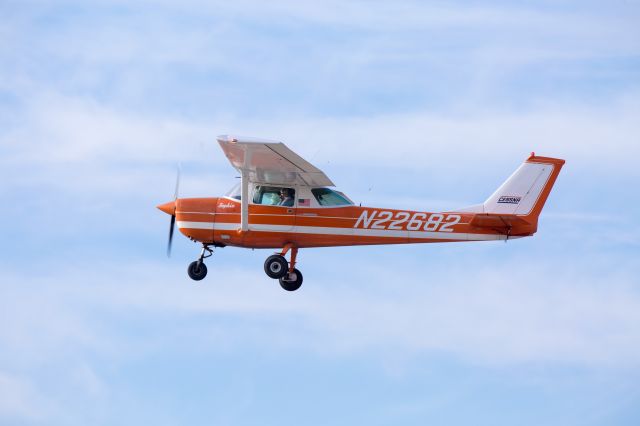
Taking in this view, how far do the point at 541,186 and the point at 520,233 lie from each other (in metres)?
1.26

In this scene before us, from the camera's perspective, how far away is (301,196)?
2453 centimetres

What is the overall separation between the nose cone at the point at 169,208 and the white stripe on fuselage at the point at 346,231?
17.4 inches

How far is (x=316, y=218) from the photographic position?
24.5 metres

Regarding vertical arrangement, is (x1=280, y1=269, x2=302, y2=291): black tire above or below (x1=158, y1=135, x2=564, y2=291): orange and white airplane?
below

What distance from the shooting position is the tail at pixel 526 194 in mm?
24500

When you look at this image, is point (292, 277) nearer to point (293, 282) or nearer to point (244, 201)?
point (293, 282)

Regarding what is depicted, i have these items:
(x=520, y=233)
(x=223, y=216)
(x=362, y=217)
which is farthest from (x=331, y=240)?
(x=520, y=233)

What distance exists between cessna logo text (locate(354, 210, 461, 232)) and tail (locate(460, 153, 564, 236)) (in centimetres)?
75

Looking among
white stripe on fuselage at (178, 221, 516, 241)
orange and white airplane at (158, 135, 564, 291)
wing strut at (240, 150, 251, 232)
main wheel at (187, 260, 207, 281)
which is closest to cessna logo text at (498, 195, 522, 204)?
orange and white airplane at (158, 135, 564, 291)

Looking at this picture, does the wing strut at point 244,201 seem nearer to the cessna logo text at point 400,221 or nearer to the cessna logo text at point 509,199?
the cessna logo text at point 400,221

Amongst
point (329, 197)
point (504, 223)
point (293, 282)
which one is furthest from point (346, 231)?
point (504, 223)

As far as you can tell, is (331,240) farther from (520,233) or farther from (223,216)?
(520,233)

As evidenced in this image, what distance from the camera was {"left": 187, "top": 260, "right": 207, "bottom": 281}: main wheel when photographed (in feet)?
81.9

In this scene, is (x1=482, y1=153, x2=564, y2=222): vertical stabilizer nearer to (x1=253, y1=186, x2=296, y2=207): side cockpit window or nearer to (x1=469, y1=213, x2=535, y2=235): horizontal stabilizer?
(x1=469, y1=213, x2=535, y2=235): horizontal stabilizer
